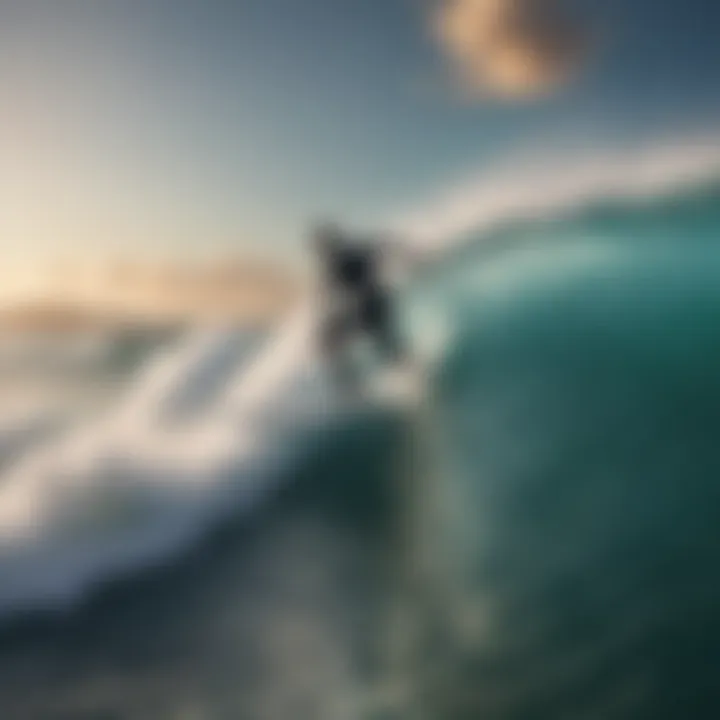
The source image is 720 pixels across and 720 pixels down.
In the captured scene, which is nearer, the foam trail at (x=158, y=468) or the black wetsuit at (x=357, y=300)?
the foam trail at (x=158, y=468)

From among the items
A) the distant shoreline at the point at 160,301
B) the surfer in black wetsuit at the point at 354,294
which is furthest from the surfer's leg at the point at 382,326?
the distant shoreline at the point at 160,301

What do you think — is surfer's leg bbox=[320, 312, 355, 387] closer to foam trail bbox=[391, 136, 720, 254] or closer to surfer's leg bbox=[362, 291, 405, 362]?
surfer's leg bbox=[362, 291, 405, 362]

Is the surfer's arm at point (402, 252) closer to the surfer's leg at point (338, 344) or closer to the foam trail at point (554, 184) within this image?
the foam trail at point (554, 184)

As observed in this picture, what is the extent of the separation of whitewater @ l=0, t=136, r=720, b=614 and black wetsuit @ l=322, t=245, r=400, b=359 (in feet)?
0.12

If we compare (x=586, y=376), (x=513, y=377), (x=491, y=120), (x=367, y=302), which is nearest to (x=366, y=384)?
(x=367, y=302)

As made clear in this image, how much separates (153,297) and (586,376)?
70 cm

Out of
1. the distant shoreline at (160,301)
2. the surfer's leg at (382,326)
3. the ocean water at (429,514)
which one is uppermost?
the distant shoreline at (160,301)

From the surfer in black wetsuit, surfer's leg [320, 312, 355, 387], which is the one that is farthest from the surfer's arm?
surfer's leg [320, 312, 355, 387]

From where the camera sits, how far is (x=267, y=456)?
61.8 inches

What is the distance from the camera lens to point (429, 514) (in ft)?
5.09

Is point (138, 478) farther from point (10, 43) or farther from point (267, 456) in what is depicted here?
point (10, 43)

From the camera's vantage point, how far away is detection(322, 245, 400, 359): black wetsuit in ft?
5.33

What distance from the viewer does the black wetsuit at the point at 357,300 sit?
162 cm

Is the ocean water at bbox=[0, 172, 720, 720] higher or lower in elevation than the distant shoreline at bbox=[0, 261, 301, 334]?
lower
